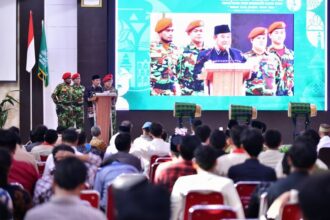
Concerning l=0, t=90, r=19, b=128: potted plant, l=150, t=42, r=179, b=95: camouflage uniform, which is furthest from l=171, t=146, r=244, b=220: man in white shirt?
l=0, t=90, r=19, b=128: potted plant

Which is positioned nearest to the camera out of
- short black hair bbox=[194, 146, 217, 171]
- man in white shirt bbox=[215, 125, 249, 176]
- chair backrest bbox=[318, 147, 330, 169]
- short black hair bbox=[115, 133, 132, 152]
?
short black hair bbox=[194, 146, 217, 171]

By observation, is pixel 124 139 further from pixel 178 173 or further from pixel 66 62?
pixel 66 62

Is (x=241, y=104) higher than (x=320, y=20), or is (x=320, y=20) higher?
(x=320, y=20)

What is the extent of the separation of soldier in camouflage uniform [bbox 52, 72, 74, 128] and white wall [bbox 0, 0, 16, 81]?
1.27 meters

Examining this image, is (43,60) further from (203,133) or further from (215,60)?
(203,133)

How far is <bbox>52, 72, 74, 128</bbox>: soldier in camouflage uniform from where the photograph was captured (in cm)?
1033

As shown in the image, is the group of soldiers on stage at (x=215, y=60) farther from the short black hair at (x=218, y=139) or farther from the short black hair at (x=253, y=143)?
the short black hair at (x=253, y=143)

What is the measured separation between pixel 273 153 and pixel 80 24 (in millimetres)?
6950

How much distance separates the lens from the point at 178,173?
14.0 ft

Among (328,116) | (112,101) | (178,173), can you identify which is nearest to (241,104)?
(328,116)

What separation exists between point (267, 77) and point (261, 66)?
0.68 feet

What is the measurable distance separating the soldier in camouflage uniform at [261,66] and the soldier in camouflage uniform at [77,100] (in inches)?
108

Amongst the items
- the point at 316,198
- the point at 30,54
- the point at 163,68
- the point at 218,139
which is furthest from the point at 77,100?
the point at 316,198

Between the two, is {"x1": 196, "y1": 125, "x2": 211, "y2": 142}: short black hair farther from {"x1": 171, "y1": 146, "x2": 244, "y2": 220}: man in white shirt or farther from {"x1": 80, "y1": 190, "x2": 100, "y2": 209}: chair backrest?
{"x1": 80, "y1": 190, "x2": 100, "y2": 209}: chair backrest
